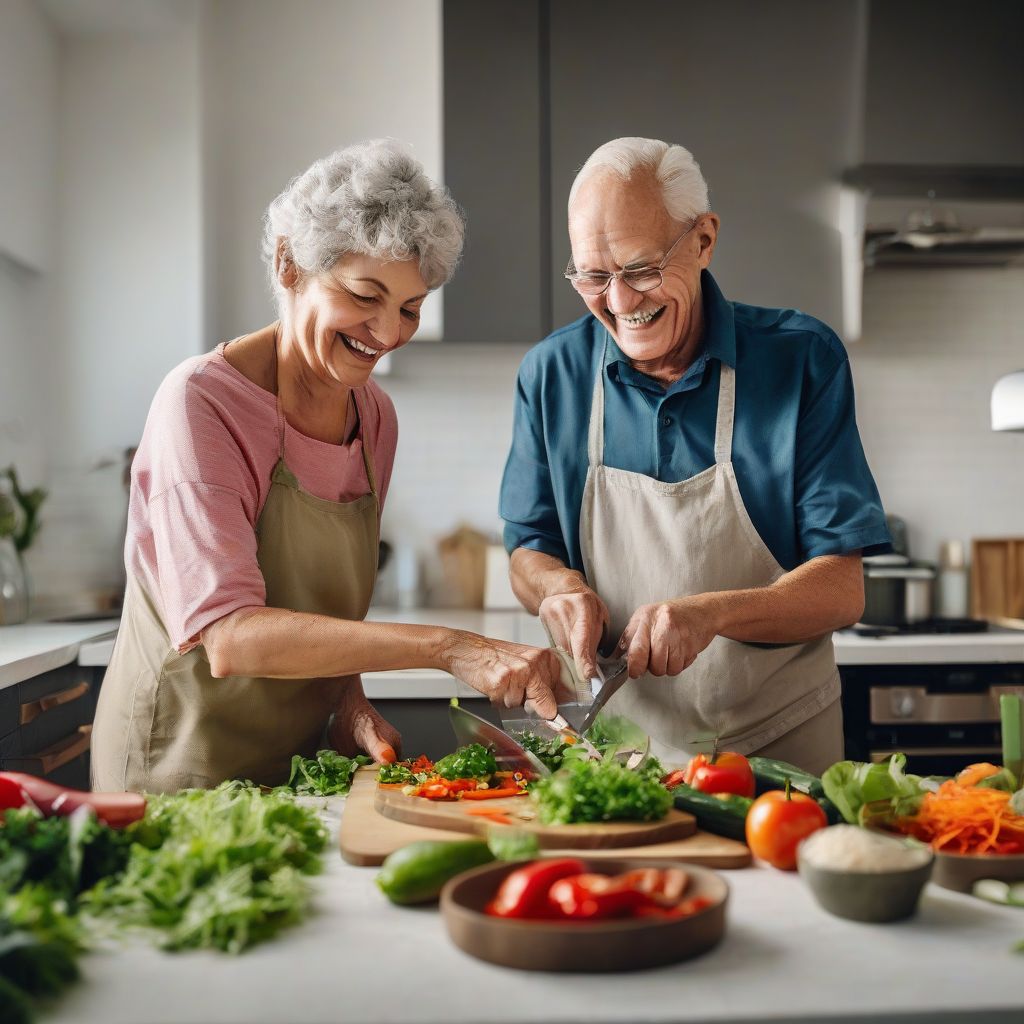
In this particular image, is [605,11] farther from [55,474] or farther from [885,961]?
[885,961]

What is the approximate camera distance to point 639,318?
1.98 meters

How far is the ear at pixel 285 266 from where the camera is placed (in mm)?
1829

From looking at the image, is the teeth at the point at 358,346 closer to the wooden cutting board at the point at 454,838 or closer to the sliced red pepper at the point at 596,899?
the wooden cutting board at the point at 454,838

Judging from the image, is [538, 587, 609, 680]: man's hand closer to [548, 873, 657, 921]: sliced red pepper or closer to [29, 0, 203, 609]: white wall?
[548, 873, 657, 921]: sliced red pepper

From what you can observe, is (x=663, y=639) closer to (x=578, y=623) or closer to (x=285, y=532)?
(x=578, y=623)

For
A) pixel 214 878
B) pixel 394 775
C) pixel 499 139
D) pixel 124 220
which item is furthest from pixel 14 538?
pixel 214 878

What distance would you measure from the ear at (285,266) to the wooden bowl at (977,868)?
1293 mm

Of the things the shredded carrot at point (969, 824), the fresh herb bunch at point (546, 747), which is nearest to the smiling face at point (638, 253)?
the fresh herb bunch at point (546, 747)

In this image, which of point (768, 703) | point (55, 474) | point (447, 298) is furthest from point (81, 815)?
point (55, 474)

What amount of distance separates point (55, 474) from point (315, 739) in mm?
2156

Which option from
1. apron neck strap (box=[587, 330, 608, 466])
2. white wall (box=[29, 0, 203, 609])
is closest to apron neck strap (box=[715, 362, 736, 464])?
apron neck strap (box=[587, 330, 608, 466])

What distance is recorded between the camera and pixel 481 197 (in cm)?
349

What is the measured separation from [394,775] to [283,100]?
106 inches

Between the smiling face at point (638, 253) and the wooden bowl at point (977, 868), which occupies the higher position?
the smiling face at point (638, 253)
